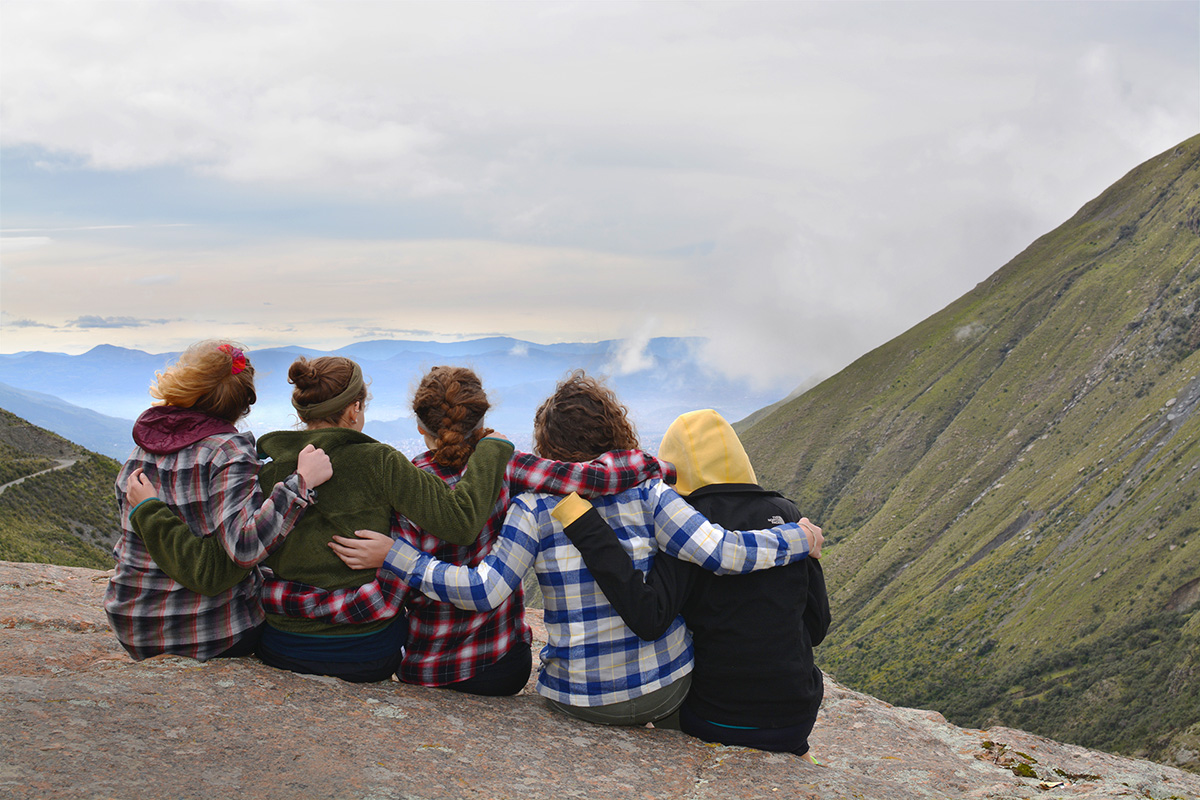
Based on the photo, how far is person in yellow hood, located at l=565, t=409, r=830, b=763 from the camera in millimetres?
5938

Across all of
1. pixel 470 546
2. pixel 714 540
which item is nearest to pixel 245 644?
pixel 470 546

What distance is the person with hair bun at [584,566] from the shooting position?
568 centimetres

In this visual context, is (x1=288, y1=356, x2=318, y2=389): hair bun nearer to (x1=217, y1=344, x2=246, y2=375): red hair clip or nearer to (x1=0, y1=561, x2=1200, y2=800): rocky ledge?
(x1=217, y1=344, x2=246, y2=375): red hair clip

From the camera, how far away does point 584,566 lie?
579cm

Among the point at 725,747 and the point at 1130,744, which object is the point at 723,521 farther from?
the point at 1130,744

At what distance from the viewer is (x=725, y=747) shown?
6.21 meters

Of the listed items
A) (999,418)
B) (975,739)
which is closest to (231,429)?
(975,739)

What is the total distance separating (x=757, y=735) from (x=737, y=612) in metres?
1.05

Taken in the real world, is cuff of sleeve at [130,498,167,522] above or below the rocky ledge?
above

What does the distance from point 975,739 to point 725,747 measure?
4.09 meters

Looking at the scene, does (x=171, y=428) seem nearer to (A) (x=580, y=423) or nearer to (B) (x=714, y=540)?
(A) (x=580, y=423)

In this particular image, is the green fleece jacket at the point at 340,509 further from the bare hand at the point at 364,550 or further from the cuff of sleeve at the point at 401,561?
the cuff of sleeve at the point at 401,561

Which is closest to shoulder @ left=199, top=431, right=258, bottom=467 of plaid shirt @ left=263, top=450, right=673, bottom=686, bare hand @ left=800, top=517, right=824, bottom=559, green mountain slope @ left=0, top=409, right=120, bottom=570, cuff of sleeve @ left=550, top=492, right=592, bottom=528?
plaid shirt @ left=263, top=450, right=673, bottom=686

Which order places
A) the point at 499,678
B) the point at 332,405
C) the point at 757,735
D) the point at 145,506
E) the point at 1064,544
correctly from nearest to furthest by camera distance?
the point at 145,506
the point at 332,405
the point at 757,735
the point at 499,678
the point at 1064,544
